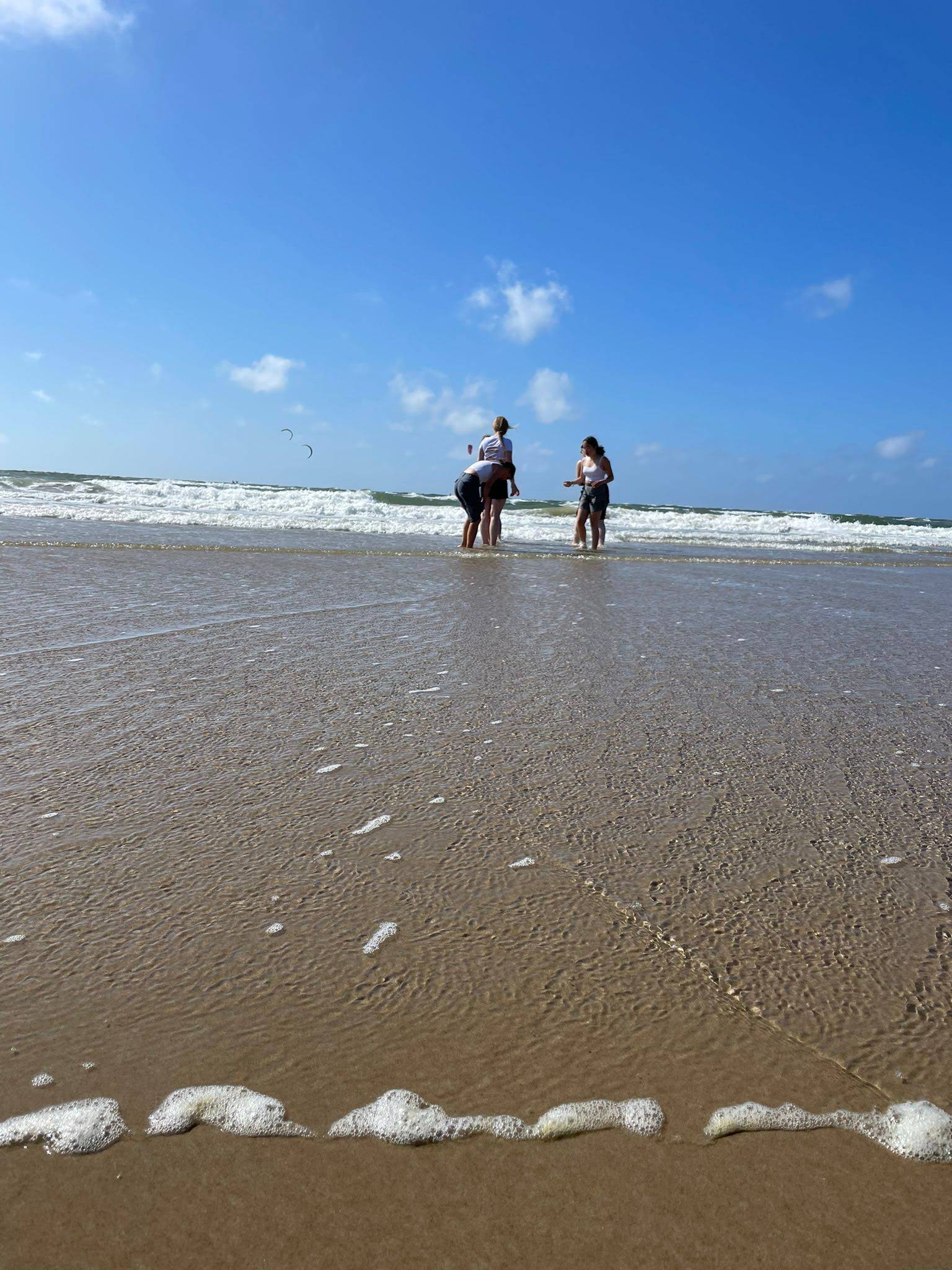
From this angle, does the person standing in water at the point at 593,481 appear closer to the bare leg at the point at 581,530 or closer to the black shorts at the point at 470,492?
the bare leg at the point at 581,530

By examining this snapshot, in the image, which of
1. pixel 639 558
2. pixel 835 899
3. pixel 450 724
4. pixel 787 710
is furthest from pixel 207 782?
pixel 639 558

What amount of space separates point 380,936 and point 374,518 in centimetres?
1533

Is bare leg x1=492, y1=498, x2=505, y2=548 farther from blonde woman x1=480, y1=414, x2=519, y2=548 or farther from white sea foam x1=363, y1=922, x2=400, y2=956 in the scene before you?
white sea foam x1=363, y1=922, x2=400, y2=956

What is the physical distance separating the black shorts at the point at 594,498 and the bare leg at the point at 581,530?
14 cm

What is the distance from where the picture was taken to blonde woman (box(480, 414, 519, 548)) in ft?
33.7

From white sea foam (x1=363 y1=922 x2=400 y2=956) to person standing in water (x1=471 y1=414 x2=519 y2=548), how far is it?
895cm

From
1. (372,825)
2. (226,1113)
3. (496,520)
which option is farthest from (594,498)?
(226,1113)

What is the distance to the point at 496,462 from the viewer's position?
404 inches

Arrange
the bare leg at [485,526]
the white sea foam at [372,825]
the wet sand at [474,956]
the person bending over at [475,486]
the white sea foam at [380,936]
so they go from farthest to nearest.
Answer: the bare leg at [485,526], the person bending over at [475,486], the white sea foam at [372,825], the white sea foam at [380,936], the wet sand at [474,956]

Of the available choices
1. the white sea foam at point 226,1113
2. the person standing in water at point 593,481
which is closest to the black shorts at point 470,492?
the person standing in water at point 593,481

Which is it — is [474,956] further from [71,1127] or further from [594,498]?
[594,498]

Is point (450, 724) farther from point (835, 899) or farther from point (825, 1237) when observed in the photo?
point (825, 1237)

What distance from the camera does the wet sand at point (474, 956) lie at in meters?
0.93

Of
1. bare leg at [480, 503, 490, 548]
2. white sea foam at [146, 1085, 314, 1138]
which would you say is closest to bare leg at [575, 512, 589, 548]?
bare leg at [480, 503, 490, 548]
